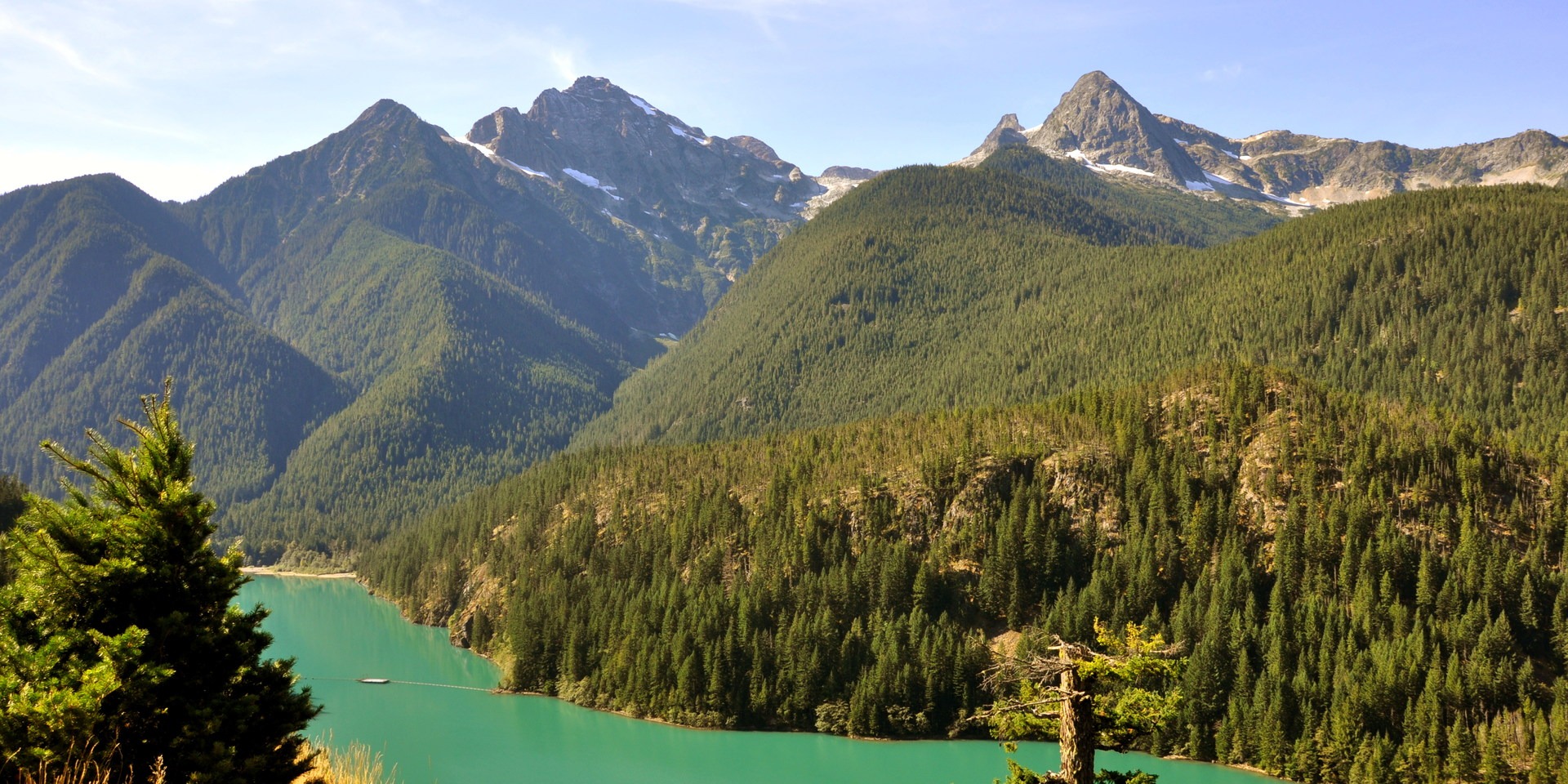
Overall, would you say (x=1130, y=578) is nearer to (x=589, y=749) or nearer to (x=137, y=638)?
(x=589, y=749)

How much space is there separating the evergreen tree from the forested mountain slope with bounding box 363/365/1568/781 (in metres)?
82.0

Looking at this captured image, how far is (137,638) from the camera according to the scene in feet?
52.6

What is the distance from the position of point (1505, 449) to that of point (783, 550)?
76607mm

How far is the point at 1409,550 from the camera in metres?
98.7

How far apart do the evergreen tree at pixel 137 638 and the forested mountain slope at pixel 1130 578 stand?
269ft

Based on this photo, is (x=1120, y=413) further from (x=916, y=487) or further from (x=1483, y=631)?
(x=1483, y=631)

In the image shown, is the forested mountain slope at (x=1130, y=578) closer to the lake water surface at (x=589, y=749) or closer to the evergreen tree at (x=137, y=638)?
the lake water surface at (x=589, y=749)

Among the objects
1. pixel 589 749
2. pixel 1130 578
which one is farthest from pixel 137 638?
pixel 1130 578

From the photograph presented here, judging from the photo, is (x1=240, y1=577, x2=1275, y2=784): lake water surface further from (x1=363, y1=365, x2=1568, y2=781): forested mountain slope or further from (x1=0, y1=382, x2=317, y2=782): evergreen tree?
(x1=0, y1=382, x2=317, y2=782): evergreen tree

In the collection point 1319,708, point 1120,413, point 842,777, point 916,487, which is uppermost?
point 1120,413

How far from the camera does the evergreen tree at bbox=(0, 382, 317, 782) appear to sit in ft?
50.6

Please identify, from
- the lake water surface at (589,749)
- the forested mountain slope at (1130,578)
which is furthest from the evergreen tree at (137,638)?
the forested mountain slope at (1130,578)

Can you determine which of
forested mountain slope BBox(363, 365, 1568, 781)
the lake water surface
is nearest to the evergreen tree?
the lake water surface

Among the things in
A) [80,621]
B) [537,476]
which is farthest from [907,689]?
[537,476]
